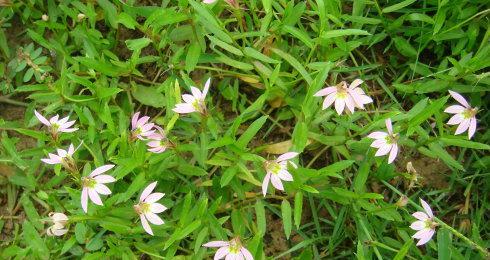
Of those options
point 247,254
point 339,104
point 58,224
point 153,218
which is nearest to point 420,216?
point 339,104

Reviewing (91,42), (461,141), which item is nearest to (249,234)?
(461,141)

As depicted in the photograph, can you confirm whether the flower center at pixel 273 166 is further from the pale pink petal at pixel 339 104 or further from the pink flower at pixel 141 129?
the pink flower at pixel 141 129

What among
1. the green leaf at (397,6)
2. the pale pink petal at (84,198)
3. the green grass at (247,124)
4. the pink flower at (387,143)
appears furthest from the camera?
the green leaf at (397,6)

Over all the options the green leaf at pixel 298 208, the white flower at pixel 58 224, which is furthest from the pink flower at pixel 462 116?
the white flower at pixel 58 224

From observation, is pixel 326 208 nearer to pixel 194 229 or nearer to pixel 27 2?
pixel 194 229

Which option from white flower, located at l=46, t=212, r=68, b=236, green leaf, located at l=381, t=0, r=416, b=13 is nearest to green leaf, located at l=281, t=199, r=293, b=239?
white flower, located at l=46, t=212, r=68, b=236

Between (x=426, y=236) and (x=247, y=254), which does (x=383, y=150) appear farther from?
(x=247, y=254)
